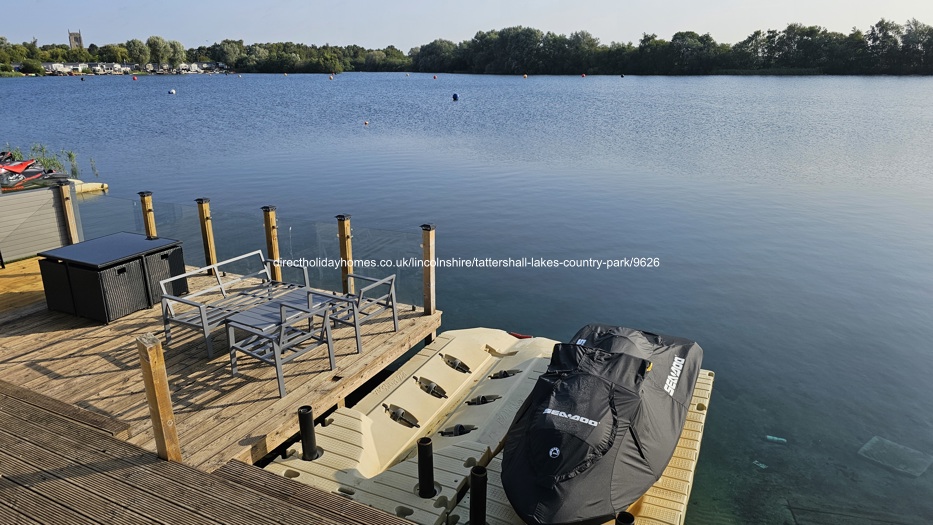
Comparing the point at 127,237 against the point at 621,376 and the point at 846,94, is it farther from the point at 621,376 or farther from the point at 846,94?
the point at 846,94

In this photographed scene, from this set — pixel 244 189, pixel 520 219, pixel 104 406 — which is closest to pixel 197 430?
pixel 104 406

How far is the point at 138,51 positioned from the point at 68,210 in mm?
165903

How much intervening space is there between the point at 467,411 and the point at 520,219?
12.5 m

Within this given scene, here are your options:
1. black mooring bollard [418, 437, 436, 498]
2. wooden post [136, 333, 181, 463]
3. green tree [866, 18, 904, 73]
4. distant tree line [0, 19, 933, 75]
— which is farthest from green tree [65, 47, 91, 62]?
black mooring bollard [418, 437, 436, 498]

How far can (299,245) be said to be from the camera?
998 cm

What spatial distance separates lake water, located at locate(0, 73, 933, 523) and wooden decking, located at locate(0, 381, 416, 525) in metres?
4.90

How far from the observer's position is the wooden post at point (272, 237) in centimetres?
974

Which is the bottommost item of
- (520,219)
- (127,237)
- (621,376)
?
(520,219)

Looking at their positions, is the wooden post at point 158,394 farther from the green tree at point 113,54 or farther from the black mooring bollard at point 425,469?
the green tree at point 113,54

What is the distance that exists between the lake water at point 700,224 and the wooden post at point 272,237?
256 mm

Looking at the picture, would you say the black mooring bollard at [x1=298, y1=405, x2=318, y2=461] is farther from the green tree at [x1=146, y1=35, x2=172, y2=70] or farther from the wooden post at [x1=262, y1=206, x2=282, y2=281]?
the green tree at [x1=146, y1=35, x2=172, y2=70]

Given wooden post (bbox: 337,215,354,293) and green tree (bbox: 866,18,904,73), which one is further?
green tree (bbox: 866,18,904,73)

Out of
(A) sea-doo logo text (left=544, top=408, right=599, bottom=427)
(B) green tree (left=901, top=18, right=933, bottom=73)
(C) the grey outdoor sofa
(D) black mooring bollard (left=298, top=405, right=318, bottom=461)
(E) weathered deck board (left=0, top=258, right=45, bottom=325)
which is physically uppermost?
(B) green tree (left=901, top=18, right=933, bottom=73)

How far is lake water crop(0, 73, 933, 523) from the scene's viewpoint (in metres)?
9.24
